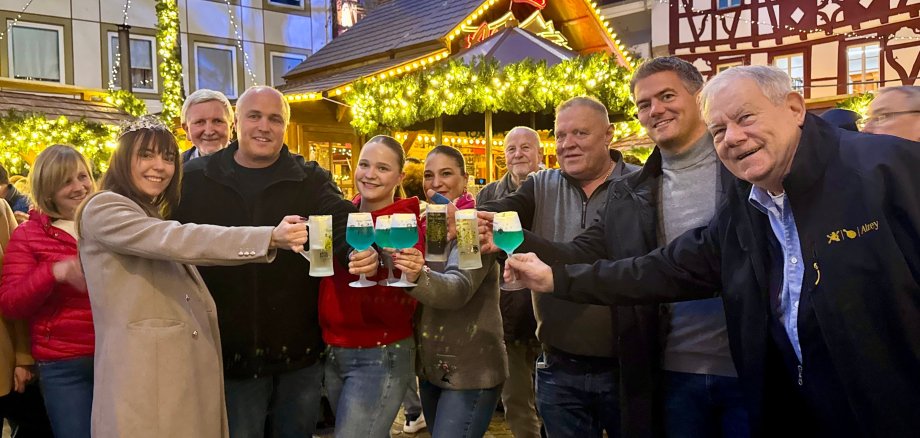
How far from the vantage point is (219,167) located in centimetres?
301

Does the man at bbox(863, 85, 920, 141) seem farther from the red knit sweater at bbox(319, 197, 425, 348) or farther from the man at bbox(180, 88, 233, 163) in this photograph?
the man at bbox(180, 88, 233, 163)

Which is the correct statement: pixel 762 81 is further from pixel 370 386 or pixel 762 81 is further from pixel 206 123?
pixel 206 123

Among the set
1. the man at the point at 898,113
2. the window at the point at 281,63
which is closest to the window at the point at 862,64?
the man at the point at 898,113

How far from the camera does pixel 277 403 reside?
3.03 meters

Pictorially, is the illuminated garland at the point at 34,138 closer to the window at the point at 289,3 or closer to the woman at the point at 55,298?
the woman at the point at 55,298

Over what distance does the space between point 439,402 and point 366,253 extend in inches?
33.1

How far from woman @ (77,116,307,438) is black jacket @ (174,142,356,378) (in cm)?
40

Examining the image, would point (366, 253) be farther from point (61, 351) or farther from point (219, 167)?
point (61, 351)

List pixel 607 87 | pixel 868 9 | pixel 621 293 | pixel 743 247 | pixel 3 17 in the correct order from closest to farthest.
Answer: pixel 743 247 < pixel 621 293 < pixel 607 87 < pixel 868 9 < pixel 3 17

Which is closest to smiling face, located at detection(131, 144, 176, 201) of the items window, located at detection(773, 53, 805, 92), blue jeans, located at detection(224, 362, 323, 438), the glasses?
blue jeans, located at detection(224, 362, 323, 438)

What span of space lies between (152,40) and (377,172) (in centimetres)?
1618

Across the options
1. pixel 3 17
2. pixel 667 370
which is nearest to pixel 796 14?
pixel 667 370

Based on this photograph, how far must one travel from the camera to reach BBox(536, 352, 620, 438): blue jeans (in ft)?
9.09

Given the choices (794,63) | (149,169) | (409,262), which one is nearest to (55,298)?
(149,169)
